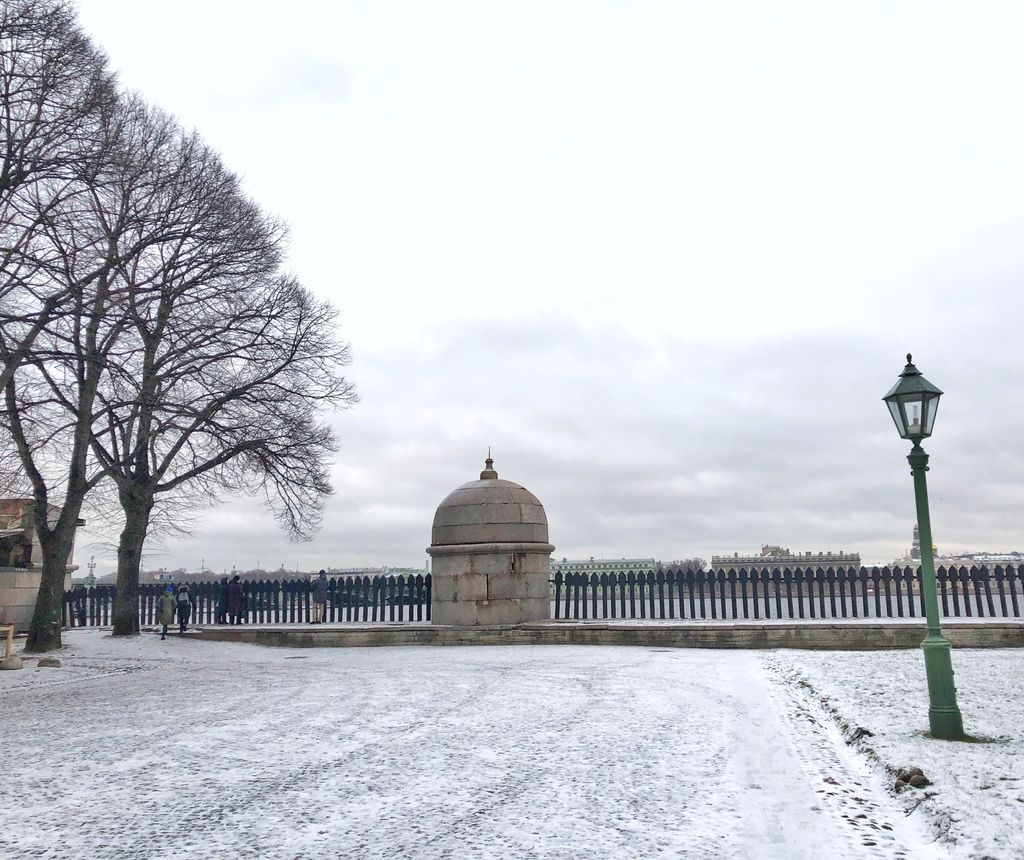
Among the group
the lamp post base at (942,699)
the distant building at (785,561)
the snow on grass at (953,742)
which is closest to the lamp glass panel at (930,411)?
the lamp post base at (942,699)

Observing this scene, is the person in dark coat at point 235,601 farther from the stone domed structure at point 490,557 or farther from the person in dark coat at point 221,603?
the stone domed structure at point 490,557

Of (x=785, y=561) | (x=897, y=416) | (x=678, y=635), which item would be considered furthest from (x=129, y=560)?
(x=785, y=561)

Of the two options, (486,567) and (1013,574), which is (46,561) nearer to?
(486,567)

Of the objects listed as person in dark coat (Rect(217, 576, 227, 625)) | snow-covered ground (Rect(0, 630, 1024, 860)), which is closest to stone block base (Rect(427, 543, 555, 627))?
snow-covered ground (Rect(0, 630, 1024, 860))

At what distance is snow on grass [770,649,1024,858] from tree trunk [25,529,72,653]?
14284 mm

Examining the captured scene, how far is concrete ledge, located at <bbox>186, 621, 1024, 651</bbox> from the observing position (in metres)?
15.6

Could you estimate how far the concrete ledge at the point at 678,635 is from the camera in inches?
613

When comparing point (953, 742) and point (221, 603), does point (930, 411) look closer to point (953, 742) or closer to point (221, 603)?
point (953, 742)

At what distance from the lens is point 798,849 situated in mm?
4262

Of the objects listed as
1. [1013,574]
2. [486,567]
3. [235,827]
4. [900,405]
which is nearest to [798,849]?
[235,827]

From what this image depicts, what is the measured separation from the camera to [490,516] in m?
19.9

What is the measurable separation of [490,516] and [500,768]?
13.9 meters

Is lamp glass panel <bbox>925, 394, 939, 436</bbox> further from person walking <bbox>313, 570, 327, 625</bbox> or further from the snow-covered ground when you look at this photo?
person walking <bbox>313, 570, 327, 625</bbox>

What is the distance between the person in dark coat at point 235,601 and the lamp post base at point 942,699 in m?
22.2
